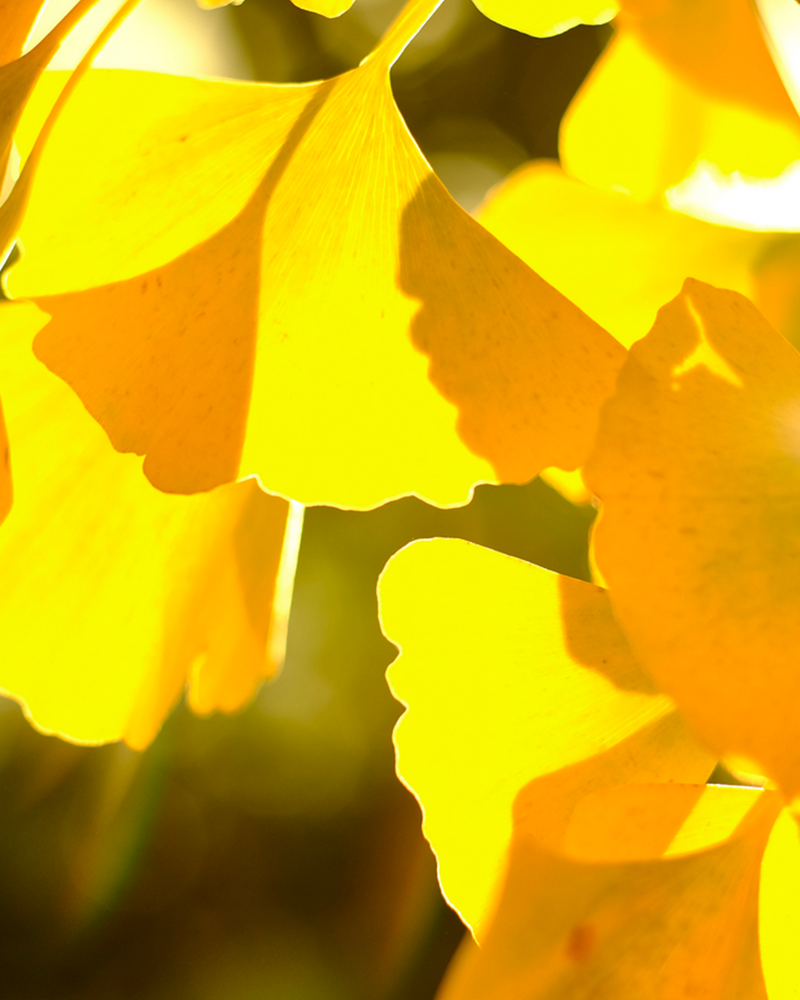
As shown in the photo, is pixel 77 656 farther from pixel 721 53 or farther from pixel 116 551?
pixel 721 53

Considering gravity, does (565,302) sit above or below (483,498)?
above

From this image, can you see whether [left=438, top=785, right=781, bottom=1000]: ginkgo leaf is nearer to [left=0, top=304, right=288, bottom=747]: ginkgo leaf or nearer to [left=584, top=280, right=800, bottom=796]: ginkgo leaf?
[left=584, top=280, right=800, bottom=796]: ginkgo leaf

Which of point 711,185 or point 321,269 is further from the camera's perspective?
point 711,185

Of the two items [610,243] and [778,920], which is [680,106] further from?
[778,920]

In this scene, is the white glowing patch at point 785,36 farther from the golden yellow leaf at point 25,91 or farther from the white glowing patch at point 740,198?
the golden yellow leaf at point 25,91

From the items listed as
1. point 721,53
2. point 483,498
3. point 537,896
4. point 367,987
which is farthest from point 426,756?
point 367,987

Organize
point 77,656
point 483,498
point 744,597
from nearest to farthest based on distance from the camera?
point 744,597, point 77,656, point 483,498
